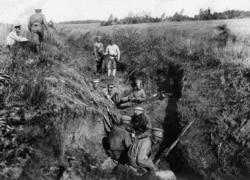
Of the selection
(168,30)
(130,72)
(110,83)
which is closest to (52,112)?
(110,83)

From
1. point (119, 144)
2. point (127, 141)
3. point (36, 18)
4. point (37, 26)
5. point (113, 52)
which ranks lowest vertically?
point (119, 144)

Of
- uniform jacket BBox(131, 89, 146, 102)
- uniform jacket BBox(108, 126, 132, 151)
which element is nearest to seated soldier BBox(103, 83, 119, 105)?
uniform jacket BBox(131, 89, 146, 102)

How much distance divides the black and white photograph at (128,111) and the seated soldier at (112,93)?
4 cm

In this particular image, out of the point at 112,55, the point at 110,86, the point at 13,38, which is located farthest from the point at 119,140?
the point at 13,38

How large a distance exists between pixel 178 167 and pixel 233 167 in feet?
4.85

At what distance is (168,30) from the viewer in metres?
14.6

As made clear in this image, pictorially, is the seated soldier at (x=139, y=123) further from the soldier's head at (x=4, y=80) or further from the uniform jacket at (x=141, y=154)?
the soldier's head at (x=4, y=80)

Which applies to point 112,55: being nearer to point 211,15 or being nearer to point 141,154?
point 141,154

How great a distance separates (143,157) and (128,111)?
3260 mm

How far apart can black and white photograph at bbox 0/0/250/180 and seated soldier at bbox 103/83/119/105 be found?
0.13 ft

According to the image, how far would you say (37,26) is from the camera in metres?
11.1

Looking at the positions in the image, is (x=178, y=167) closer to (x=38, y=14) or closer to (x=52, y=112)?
(x=52, y=112)

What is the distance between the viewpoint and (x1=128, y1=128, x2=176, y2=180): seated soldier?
7520 mm

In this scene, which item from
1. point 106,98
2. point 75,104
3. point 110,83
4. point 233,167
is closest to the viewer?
point 233,167
